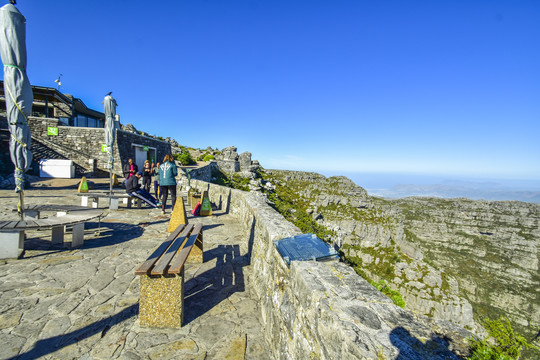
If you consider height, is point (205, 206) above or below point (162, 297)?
above

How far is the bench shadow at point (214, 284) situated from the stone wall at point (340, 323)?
91 cm

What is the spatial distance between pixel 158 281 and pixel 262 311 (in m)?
1.38

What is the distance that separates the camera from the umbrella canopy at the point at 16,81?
4.28 m

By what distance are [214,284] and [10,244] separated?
3.73 metres

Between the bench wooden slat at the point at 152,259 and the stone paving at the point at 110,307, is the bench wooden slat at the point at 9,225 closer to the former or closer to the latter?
the stone paving at the point at 110,307

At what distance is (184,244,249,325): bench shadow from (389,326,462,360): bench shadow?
8.03 ft

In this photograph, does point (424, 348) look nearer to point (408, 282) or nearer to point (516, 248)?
point (408, 282)

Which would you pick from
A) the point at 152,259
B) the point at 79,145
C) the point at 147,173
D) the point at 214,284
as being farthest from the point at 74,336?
the point at 79,145

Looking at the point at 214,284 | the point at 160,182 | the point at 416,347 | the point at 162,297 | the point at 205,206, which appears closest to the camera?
the point at 416,347

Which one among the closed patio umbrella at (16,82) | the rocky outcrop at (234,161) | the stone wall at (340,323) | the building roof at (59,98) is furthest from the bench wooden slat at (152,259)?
the building roof at (59,98)

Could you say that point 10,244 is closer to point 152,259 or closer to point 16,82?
point 16,82

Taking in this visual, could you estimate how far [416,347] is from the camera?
4.24 feet

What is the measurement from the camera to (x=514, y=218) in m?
67.1

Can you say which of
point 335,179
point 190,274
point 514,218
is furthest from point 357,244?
point 190,274
